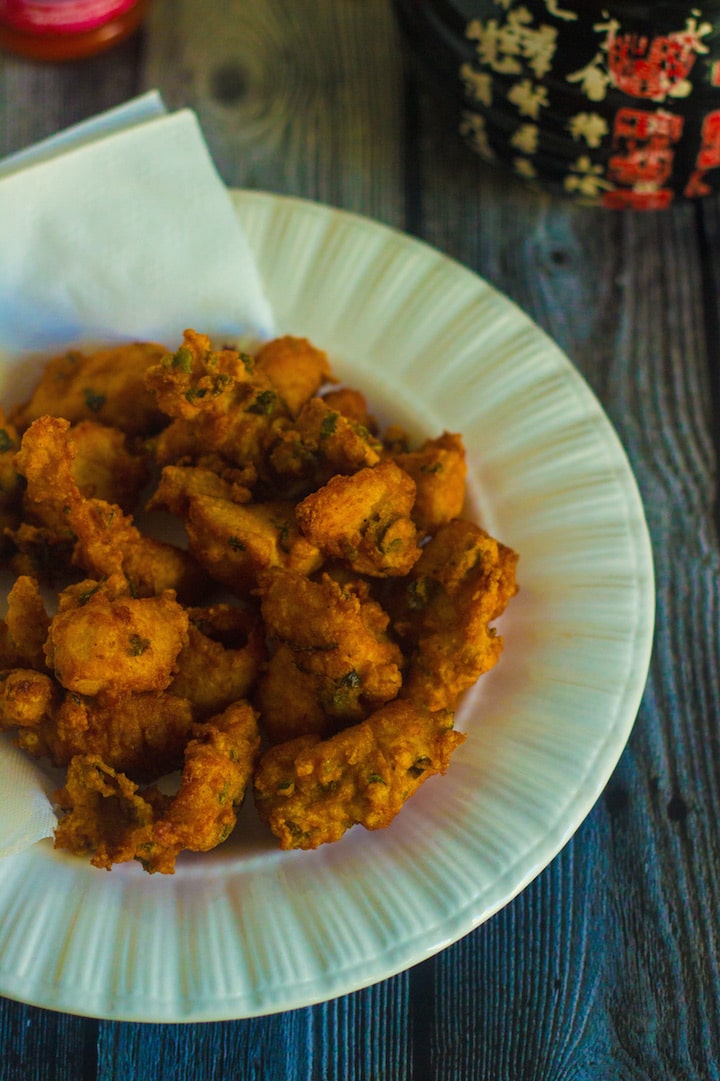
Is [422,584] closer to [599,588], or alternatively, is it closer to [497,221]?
[599,588]

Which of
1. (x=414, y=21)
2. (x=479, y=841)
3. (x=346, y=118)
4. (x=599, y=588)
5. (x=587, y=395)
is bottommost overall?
(x=479, y=841)

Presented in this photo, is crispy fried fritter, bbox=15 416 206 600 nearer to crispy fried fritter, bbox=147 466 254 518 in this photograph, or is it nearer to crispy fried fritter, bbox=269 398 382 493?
crispy fried fritter, bbox=147 466 254 518

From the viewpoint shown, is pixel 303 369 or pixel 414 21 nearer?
pixel 303 369

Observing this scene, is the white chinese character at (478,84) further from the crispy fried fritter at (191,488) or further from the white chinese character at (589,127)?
the crispy fried fritter at (191,488)

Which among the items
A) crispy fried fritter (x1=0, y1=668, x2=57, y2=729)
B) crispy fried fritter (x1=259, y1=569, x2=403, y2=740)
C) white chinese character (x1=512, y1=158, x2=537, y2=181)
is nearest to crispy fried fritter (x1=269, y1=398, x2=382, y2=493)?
crispy fried fritter (x1=259, y1=569, x2=403, y2=740)

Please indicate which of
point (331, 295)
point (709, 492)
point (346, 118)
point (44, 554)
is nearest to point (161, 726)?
point (44, 554)

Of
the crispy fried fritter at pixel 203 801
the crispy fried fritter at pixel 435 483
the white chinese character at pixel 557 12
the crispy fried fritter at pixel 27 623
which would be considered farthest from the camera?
the white chinese character at pixel 557 12

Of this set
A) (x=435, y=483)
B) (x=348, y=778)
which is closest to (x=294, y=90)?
(x=435, y=483)

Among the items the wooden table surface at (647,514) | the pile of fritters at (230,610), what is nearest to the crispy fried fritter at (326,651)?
the pile of fritters at (230,610)
